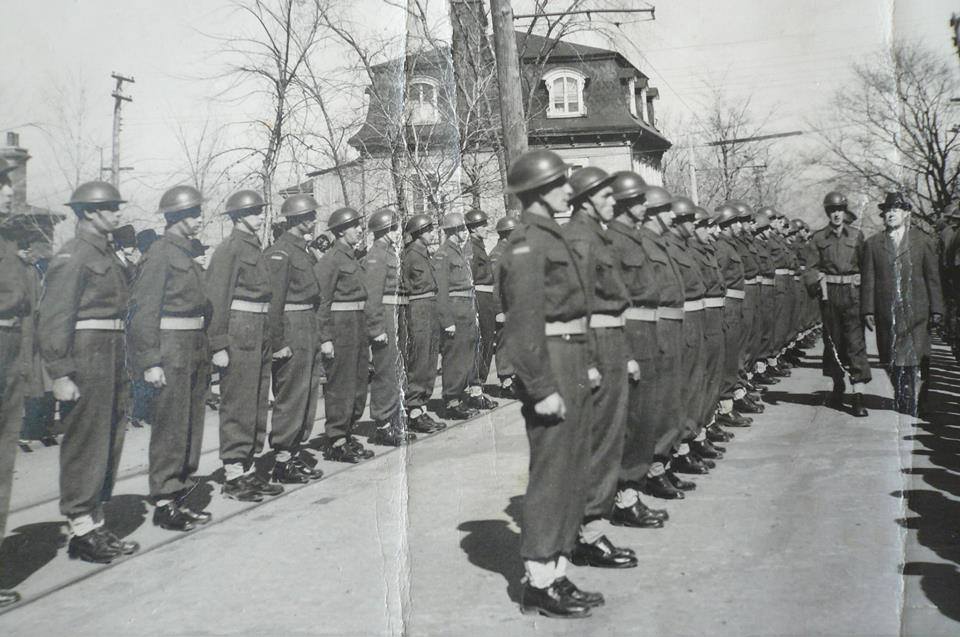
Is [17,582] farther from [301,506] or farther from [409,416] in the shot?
[409,416]

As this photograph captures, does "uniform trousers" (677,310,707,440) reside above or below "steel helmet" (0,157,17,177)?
below

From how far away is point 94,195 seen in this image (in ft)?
18.4

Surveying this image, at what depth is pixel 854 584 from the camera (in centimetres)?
430

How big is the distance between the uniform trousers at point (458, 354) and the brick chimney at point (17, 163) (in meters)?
5.52

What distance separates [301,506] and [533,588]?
9.07 feet

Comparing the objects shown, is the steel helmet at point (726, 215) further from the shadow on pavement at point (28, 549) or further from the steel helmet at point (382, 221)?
the shadow on pavement at point (28, 549)

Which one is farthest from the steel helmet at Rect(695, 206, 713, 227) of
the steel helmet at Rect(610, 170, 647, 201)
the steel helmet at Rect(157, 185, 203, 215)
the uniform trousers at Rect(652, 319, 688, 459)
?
the steel helmet at Rect(157, 185, 203, 215)

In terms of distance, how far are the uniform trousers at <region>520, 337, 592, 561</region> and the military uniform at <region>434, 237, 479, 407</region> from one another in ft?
19.0

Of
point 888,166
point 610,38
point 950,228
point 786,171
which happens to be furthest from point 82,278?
point 786,171

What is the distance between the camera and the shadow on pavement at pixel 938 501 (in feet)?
14.1

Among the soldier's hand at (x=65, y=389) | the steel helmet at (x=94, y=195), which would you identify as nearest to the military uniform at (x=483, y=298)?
the steel helmet at (x=94, y=195)

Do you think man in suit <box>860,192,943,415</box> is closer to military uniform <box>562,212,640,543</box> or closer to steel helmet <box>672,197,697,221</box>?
steel helmet <box>672,197,697,221</box>

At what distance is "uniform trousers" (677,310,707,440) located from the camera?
21.8ft

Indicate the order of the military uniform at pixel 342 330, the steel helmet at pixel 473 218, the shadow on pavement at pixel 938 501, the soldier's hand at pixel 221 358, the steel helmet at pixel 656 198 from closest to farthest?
the shadow on pavement at pixel 938 501, the steel helmet at pixel 656 198, the soldier's hand at pixel 221 358, the military uniform at pixel 342 330, the steel helmet at pixel 473 218
